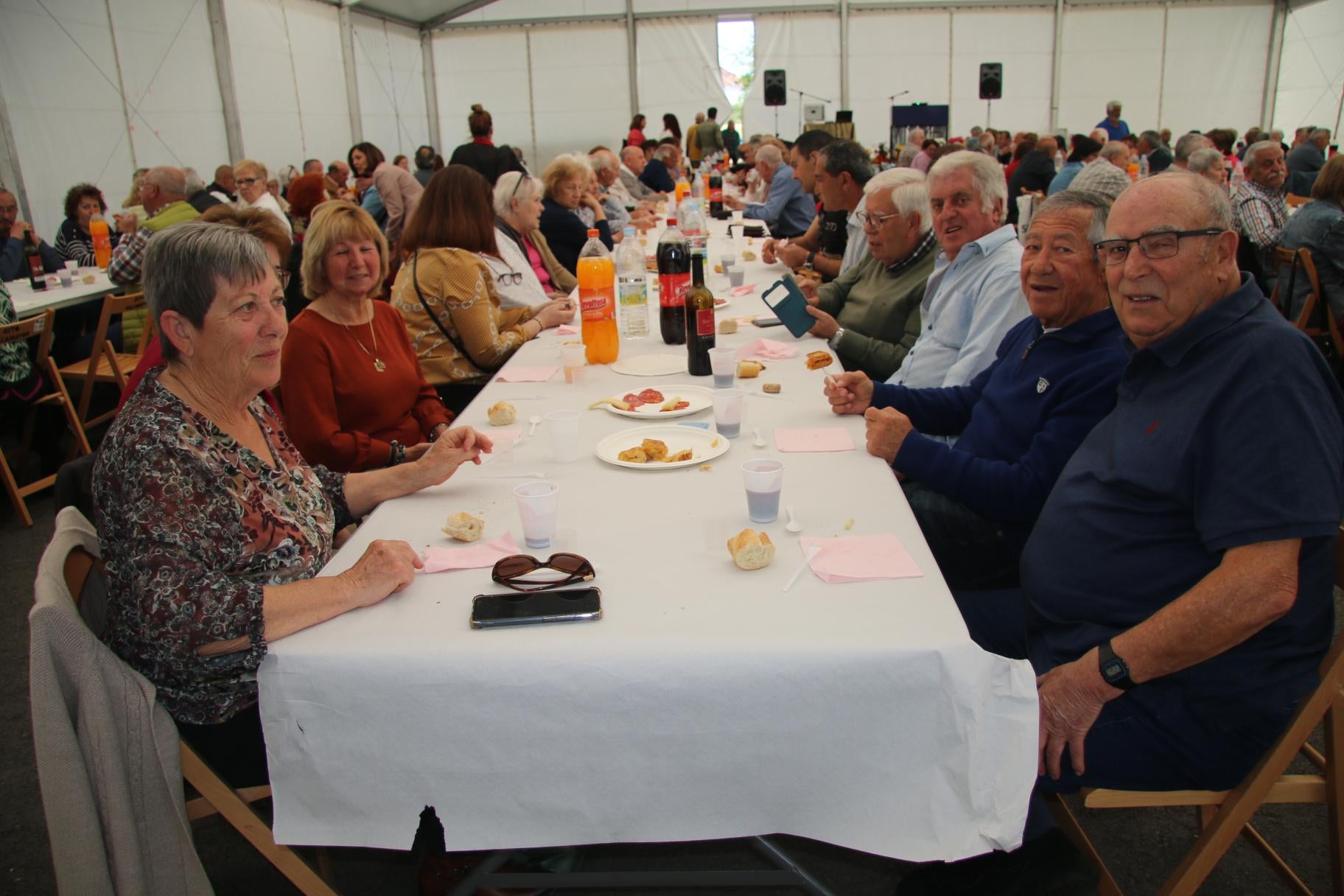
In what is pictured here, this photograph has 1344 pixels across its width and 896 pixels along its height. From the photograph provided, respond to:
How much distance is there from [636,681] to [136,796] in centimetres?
80

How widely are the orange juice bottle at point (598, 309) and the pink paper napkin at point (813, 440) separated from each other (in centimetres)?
93

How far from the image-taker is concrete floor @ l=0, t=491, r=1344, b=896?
76.2 inches

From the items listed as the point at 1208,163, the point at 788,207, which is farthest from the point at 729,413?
the point at 1208,163

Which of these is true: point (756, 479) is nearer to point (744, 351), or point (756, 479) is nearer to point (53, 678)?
point (53, 678)

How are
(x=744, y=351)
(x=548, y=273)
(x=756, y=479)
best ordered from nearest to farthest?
(x=756, y=479)
(x=744, y=351)
(x=548, y=273)

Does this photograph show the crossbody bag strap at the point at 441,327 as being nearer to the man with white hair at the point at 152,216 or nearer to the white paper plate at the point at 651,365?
the white paper plate at the point at 651,365

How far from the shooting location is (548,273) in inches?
199

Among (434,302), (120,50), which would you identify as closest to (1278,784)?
(434,302)

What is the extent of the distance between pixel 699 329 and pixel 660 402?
1.17ft

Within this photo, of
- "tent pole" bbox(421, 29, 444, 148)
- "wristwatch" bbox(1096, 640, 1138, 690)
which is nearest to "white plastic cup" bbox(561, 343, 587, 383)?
"wristwatch" bbox(1096, 640, 1138, 690)

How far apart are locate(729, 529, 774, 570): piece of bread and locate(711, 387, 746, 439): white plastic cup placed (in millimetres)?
659

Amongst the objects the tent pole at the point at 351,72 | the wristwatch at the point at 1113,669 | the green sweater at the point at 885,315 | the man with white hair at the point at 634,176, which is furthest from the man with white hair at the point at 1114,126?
the wristwatch at the point at 1113,669

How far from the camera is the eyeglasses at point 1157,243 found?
151 cm

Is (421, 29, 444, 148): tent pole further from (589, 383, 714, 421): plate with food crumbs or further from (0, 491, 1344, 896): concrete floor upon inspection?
(0, 491, 1344, 896): concrete floor
